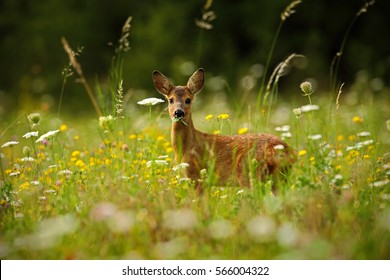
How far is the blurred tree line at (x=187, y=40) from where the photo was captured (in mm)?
18500

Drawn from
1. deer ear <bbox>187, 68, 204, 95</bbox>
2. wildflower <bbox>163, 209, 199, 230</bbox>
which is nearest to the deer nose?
deer ear <bbox>187, 68, 204, 95</bbox>

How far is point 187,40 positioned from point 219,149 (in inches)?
600

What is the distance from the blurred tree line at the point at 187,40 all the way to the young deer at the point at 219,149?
11446 millimetres

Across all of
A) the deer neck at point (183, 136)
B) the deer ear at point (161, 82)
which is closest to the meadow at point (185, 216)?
the deer neck at point (183, 136)

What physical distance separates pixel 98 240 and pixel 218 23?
59.4 feet

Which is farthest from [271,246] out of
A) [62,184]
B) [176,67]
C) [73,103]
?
[73,103]

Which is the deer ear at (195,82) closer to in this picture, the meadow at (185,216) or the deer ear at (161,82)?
the deer ear at (161,82)

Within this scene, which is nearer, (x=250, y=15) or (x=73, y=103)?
(x=73, y=103)

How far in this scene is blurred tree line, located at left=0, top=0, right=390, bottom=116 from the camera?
18500 mm

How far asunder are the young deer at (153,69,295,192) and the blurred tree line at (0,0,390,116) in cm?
1145

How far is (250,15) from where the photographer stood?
20.8 m

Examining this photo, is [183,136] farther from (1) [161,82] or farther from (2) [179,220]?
(2) [179,220]

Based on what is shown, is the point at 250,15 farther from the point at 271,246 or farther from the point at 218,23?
the point at 271,246

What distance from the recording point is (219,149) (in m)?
5.48
